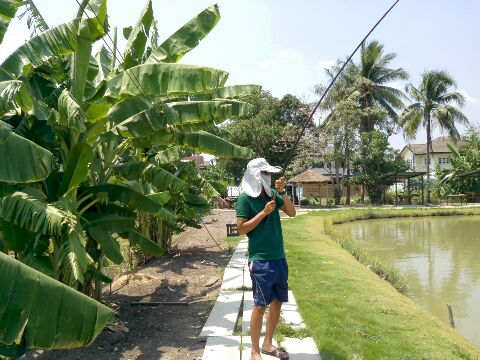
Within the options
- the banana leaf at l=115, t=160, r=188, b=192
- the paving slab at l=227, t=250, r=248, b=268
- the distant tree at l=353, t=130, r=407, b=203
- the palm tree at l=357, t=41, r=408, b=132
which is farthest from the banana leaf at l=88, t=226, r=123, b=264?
the palm tree at l=357, t=41, r=408, b=132

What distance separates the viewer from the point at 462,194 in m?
36.6

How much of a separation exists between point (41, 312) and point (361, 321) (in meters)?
4.11

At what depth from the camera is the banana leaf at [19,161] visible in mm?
4117

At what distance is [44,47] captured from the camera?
593 cm

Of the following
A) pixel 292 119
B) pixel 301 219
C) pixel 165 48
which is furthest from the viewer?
pixel 292 119

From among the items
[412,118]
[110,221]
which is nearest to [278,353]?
[110,221]

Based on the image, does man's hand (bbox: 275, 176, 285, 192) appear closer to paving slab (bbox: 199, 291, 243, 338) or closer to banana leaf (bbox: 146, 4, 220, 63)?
paving slab (bbox: 199, 291, 243, 338)

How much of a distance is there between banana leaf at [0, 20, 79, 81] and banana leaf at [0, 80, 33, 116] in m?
1.23

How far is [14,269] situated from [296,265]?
24.5 ft

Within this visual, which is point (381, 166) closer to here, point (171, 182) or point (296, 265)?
point (296, 265)

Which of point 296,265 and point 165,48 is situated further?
point 296,265

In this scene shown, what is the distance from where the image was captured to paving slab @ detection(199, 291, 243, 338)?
224 inches

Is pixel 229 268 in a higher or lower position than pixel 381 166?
lower

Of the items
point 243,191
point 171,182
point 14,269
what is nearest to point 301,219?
point 171,182
